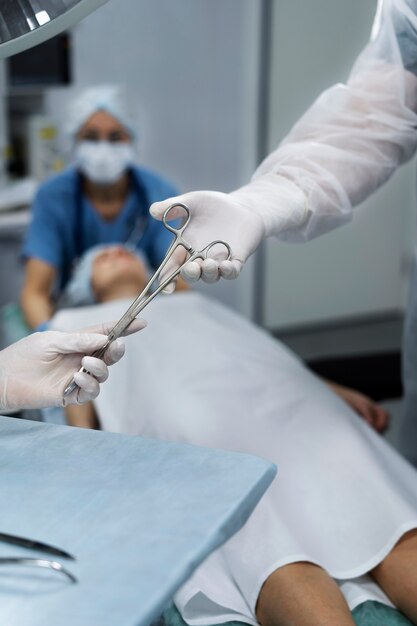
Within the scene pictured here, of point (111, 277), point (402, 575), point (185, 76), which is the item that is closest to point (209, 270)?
point (402, 575)

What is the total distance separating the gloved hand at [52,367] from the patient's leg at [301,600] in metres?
0.45

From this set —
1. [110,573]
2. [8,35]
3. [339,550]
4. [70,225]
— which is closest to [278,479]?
[339,550]

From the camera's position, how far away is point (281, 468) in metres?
1.43

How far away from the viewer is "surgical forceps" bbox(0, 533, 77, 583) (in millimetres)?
740

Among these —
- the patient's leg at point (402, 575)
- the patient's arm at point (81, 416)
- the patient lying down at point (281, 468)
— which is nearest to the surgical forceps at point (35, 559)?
the patient lying down at point (281, 468)

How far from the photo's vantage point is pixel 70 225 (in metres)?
2.54

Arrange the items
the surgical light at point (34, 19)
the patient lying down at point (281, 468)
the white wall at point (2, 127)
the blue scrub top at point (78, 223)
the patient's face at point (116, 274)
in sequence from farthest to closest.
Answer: the white wall at point (2, 127) → the blue scrub top at point (78, 223) → the patient's face at point (116, 274) → the patient lying down at point (281, 468) → the surgical light at point (34, 19)

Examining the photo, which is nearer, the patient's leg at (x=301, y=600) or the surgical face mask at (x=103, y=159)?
the patient's leg at (x=301, y=600)

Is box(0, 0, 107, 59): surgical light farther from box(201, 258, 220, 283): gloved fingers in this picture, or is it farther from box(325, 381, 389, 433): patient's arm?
box(325, 381, 389, 433): patient's arm

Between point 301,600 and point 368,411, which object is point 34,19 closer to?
point 301,600

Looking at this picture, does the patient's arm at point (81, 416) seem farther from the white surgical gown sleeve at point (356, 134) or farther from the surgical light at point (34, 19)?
the surgical light at point (34, 19)

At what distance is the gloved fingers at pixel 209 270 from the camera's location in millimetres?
1008

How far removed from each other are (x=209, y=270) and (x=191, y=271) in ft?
0.10

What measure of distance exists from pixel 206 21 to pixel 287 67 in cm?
42
